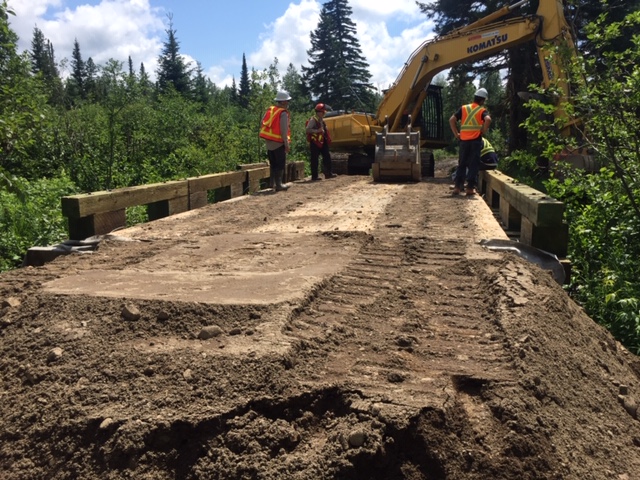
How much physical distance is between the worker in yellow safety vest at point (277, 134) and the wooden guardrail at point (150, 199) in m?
0.51

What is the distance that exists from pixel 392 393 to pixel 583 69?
5.33 metres

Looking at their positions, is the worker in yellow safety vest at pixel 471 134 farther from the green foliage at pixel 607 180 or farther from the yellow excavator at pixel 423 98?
the yellow excavator at pixel 423 98

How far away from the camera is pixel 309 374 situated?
9.01 ft

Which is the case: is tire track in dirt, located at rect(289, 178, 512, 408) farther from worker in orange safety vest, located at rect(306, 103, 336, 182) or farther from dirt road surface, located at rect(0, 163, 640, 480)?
worker in orange safety vest, located at rect(306, 103, 336, 182)

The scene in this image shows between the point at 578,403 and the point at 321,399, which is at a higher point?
the point at 321,399

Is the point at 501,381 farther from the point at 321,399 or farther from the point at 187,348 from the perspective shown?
the point at 187,348

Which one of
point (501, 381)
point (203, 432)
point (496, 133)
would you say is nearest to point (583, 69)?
point (501, 381)

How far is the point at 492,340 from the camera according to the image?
3277 mm

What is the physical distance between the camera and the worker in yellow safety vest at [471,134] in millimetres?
9141

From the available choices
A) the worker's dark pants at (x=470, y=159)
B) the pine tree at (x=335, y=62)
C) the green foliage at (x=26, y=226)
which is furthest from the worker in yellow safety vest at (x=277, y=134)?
the pine tree at (x=335, y=62)

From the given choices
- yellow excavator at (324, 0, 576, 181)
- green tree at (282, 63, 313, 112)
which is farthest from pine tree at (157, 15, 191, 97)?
yellow excavator at (324, 0, 576, 181)

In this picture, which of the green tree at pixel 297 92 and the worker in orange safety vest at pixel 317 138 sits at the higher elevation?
the green tree at pixel 297 92

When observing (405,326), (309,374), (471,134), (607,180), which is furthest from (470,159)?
(309,374)

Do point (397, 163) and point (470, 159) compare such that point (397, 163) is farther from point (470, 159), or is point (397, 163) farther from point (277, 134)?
point (470, 159)
